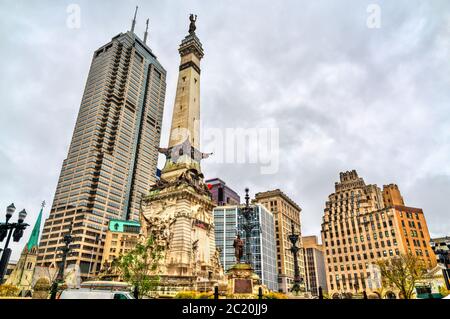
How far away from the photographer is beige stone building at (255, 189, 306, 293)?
93.2m

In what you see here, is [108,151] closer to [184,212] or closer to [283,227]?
[283,227]

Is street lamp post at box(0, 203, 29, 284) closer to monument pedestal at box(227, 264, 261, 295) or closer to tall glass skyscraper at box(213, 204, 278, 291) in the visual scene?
monument pedestal at box(227, 264, 261, 295)

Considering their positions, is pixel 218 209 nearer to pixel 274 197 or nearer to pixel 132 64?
pixel 274 197

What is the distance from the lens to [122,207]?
3959 inches

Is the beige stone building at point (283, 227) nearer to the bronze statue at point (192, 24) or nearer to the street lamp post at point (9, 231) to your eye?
the bronze statue at point (192, 24)

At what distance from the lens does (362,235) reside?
75.1 meters

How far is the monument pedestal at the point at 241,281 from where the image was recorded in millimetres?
21156

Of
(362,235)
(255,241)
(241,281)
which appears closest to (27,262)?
(255,241)

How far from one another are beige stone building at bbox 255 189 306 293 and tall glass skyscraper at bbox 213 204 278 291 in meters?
3.43

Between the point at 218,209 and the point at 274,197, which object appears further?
the point at 274,197

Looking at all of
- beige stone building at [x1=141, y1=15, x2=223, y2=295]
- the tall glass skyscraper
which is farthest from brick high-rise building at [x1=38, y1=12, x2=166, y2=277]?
beige stone building at [x1=141, y1=15, x2=223, y2=295]

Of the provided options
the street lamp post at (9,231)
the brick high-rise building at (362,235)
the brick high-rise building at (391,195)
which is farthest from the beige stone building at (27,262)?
the brick high-rise building at (391,195)
